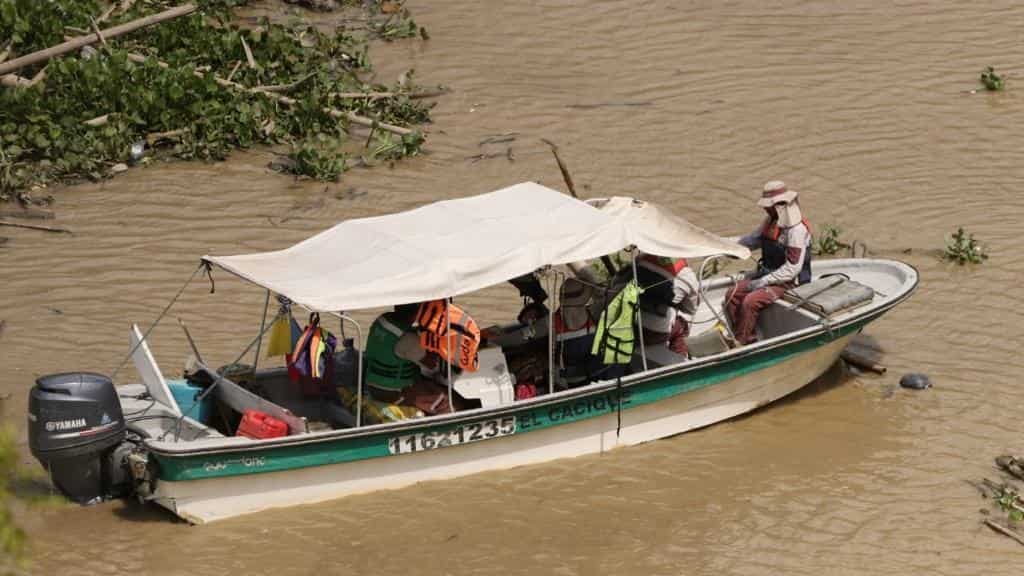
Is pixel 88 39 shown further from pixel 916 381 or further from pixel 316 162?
pixel 916 381

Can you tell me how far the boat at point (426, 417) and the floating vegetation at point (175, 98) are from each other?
4868 millimetres

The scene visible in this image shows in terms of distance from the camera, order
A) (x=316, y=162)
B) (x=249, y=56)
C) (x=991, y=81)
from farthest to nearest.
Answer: (x=991, y=81)
(x=249, y=56)
(x=316, y=162)

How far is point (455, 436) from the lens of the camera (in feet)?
32.2

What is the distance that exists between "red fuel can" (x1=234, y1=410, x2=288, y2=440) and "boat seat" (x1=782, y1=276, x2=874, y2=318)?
4.18m

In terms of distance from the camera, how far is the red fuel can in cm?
950

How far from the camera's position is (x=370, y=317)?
41.9 ft

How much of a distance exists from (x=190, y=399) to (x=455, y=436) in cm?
189

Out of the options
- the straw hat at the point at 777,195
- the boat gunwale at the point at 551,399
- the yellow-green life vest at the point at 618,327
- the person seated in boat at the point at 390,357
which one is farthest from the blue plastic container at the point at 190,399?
the straw hat at the point at 777,195

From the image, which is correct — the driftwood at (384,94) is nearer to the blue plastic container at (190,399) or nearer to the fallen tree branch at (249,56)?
the fallen tree branch at (249,56)

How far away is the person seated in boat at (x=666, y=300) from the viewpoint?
10.7 metres

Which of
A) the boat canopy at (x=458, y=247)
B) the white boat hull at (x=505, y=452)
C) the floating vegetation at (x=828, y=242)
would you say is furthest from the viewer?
the floating vegetation at (x=828, y=242)

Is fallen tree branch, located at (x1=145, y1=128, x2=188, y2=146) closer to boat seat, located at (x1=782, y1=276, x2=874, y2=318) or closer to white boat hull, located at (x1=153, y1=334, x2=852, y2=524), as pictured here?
white boat hull, located at (x1=153, y1=334, x2=852, y2=524)

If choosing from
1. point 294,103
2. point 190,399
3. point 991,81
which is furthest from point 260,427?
point 991,81

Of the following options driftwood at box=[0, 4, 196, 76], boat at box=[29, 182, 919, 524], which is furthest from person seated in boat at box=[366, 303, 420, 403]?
driftwood at box=[0, 4, 196, 76]
